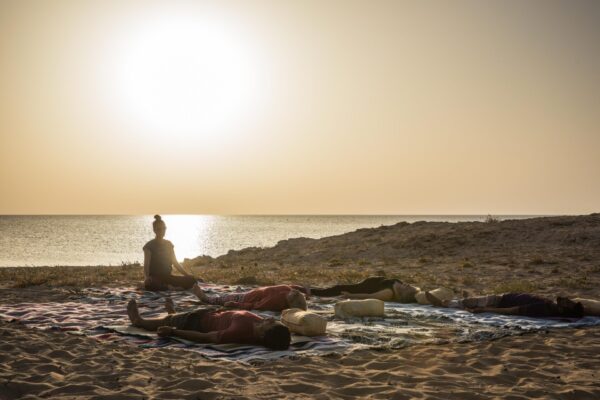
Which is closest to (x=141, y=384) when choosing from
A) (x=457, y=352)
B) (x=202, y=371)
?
(x=202, y=371)

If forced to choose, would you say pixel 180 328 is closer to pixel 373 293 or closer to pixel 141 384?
pixel 141 384

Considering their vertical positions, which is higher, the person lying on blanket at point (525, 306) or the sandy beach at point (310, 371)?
the person lying on blanket at point (525, 306)

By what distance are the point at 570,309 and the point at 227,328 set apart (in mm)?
6264

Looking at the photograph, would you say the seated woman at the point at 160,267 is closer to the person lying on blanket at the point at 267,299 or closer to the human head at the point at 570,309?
the person lying on blanket at the point at 267,299

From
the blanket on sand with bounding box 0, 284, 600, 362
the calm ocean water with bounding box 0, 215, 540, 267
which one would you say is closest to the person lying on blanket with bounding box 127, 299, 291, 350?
the blanket on sand with bounding box 0, 284, 600, 362

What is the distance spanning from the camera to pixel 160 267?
41.0 ft

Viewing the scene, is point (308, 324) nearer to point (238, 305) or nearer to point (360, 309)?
point (360, 309)

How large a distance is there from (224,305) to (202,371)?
4032 mm

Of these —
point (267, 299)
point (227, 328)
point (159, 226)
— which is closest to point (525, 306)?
point (267, 299)

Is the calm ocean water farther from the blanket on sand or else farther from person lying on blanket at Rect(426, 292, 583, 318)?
person lying on blanket at Rect(426, 292, 583, 318)

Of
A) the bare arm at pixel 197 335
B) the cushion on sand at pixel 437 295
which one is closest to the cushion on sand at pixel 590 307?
the cushion on sand at pixel 437 295

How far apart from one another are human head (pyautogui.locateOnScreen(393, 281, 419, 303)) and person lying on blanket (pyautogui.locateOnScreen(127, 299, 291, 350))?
15.4ft

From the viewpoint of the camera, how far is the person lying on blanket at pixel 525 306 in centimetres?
946

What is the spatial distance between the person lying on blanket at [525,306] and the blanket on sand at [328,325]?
0.80 ft
